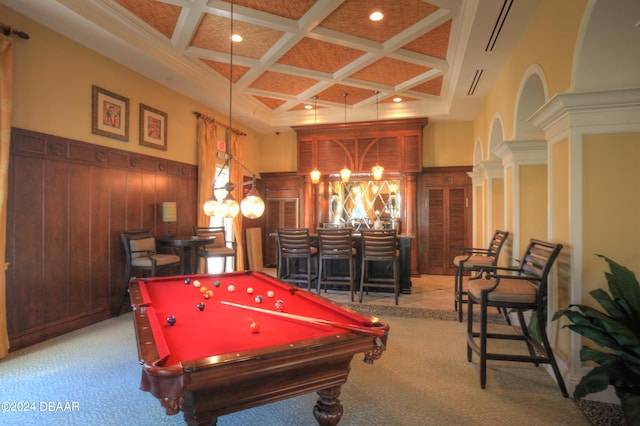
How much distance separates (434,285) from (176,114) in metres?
5.18

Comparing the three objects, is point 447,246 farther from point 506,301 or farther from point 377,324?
point 377,324

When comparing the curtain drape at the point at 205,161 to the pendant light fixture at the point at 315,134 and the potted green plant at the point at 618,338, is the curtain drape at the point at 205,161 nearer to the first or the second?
the pendant light fixture at the point at 315,134

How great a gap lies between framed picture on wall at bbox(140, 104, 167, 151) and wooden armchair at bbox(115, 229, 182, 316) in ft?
4.25

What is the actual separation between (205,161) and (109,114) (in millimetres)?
1816

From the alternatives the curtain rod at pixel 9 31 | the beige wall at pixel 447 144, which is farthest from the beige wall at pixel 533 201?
the curtain rod at pixel 9 31

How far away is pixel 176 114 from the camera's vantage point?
5.39 metres

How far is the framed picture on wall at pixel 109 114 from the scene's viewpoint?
3.99 meters

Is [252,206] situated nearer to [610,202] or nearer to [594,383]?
[594,383]

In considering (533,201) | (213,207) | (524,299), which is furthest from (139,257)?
(533,201)

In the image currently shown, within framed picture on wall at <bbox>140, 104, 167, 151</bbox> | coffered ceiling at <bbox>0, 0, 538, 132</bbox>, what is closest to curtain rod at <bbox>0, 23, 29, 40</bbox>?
coffered ceiling at <bbox>0, 0, 538, 132</bbox>

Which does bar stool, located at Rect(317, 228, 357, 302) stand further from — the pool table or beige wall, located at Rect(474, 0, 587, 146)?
the pool table

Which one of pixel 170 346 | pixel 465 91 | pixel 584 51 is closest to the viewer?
pixel 170 346

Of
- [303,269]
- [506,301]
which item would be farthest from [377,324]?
[303,269]

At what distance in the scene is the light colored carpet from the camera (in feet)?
6.90
